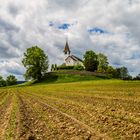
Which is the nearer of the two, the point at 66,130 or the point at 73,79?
the point at 66,130

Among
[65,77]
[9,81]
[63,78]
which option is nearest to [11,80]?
[9,81]

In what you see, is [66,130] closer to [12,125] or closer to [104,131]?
[104,131]

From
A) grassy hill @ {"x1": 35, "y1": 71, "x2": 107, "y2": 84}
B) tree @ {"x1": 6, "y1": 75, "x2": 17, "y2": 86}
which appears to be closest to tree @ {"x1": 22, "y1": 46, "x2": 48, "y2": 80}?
grassy hill @ {"x1": 35, "y1": 71, "x2": 107, "y2": 84}

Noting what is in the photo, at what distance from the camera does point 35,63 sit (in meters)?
114

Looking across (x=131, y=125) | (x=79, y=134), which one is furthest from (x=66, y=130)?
(x=131, y=125)

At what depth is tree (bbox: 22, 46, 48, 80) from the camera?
11138cm

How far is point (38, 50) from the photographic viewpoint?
11712 centimetres

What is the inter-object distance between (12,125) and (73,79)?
89.2 m

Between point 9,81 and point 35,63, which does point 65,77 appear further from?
point 9,81

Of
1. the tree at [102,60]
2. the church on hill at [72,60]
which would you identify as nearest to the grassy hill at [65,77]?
the tree at [102,60]

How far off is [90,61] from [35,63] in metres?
28.5

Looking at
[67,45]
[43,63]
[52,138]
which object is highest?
[67,45]

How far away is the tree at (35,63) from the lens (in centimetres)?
11138

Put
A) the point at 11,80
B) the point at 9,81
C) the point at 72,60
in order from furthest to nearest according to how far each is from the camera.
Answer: the point at 11,80 → the point at 9,81 → the point at 72,60
